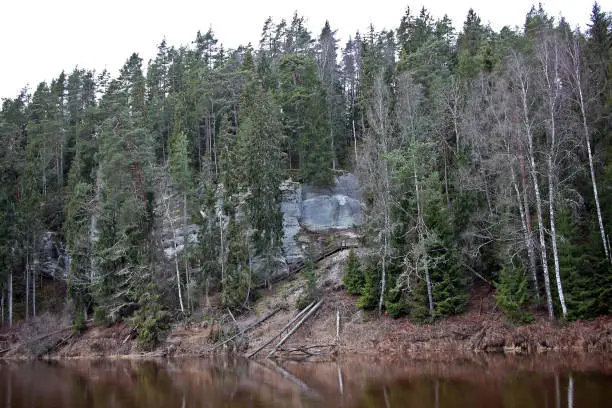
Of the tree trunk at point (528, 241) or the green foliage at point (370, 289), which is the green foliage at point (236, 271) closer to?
the green foliage at point (370, 289)

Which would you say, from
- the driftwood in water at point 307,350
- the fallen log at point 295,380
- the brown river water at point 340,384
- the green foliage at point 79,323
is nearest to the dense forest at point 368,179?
the green foliage at point 79,323

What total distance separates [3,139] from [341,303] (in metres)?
37.2

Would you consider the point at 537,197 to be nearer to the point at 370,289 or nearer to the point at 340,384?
the point at 370,289

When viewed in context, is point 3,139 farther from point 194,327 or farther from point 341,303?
point 341,303

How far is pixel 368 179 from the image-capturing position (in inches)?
1293

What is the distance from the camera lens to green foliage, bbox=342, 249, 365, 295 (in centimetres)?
3438

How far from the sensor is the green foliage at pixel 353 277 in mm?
34375

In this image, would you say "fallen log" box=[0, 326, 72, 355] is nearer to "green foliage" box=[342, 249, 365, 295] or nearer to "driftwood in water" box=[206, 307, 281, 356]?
"driftwood in water" box=[206, 307, 281, 356]

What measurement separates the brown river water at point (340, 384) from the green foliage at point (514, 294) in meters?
3.25

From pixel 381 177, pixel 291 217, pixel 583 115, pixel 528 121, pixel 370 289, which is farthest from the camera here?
pixel 291 217

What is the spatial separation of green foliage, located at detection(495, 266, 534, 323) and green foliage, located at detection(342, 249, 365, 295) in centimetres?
993

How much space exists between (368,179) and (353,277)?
7.10 metres

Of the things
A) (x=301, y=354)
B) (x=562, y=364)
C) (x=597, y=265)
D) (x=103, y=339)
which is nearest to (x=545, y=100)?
(x=597, y=265)

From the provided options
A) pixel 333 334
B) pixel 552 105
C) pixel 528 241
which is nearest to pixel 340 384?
pixel 333 334
